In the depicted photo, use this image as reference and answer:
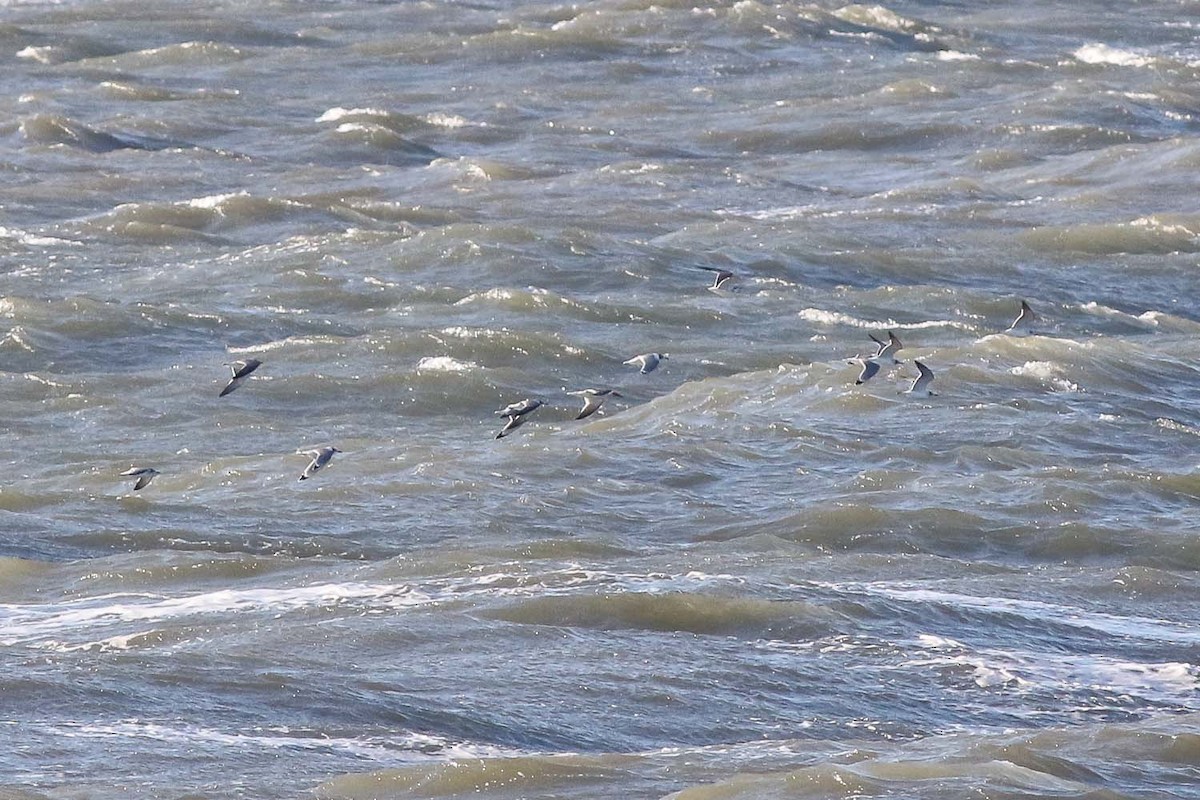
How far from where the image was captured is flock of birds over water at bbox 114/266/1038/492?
13992mm

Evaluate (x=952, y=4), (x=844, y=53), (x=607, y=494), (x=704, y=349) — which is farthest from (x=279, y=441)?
(x=952, y=4)

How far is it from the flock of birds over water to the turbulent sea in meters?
0.19

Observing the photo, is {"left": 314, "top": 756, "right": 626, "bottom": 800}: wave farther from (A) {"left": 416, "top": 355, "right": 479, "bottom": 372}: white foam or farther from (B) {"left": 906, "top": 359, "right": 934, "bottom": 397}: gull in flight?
(A) {"left": 416, "top": 355, "right": 479, "bottom": 372}: white foam

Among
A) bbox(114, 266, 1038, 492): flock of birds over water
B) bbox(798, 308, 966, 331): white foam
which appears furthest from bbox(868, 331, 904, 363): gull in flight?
bbox(798, 308, 966, 331): white foam

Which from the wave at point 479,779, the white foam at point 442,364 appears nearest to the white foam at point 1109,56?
the white foam at point 442,364

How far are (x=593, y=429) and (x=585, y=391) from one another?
1.05m

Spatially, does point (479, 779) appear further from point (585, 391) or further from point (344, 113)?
point (344, 113)

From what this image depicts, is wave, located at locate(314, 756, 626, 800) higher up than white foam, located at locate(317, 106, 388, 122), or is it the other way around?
wave, located at locate(314, 756, 626, 800)

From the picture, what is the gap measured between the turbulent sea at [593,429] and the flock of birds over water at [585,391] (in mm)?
192

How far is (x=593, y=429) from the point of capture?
703 inches

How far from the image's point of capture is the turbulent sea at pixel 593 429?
10281mm

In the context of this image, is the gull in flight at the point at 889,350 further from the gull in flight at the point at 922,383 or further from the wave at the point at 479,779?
the wave at the point at 479,779

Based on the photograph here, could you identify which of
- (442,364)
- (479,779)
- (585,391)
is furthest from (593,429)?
(479,779)

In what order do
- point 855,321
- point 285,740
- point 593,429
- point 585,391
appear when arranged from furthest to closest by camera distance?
point 855,321 < point 593,429 < point 585,391 < point 285,740
